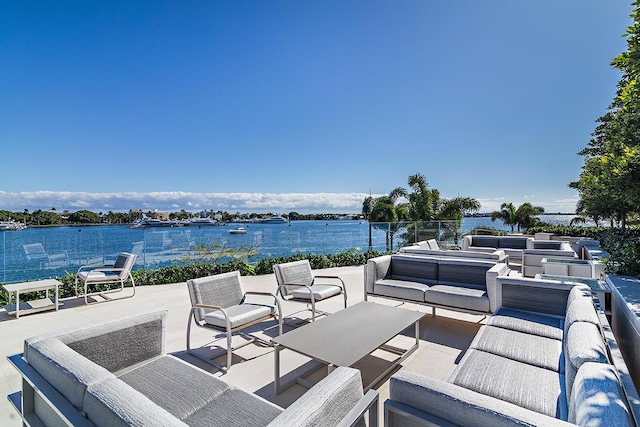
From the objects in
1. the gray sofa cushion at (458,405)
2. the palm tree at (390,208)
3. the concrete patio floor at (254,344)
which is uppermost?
the palm tree at (390,208)

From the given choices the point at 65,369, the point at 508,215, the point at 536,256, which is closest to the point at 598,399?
the point at 65,369

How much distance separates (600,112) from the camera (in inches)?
450

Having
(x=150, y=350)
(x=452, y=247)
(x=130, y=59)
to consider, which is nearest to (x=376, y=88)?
(x=452, y=247)

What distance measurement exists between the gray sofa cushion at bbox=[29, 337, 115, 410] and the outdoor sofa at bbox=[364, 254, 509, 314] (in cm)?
367

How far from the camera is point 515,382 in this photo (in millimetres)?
1812

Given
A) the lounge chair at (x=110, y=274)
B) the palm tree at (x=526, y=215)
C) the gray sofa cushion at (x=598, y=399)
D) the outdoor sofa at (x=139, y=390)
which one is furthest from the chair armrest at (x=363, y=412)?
the palm tree at (x=526, y=215)

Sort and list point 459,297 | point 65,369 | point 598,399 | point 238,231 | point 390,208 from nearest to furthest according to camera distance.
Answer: point 598,399
point 65,369
point 459,297
point 238,231
point 390,208

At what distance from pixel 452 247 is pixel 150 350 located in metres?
10.5

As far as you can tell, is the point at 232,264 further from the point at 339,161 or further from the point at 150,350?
the point at 339,161

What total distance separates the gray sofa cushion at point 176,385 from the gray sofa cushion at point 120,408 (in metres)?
→ 0.50

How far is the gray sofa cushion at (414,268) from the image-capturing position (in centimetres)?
470

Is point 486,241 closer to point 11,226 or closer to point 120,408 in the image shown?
point 120,408

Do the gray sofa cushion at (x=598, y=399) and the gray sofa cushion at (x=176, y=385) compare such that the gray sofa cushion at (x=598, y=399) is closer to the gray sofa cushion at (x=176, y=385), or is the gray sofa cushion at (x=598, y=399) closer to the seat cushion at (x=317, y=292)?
the gray sofa cushion at (x=176, y=385)

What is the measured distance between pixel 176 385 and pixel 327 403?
131 cm
